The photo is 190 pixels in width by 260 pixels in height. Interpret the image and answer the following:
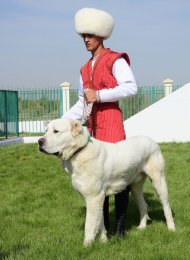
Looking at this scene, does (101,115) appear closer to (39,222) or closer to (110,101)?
(110,101)

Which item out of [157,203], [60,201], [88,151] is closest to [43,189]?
[60,201]

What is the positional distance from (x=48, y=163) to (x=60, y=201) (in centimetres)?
406

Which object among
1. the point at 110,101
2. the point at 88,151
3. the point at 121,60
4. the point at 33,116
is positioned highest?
the point at 121,60

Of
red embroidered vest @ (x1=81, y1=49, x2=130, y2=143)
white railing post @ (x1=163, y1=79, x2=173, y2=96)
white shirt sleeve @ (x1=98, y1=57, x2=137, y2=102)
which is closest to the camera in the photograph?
white shirt sleeve @ (x1=98, y1=57, x2=137, y2=102)

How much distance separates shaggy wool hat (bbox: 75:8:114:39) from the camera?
16.0ft

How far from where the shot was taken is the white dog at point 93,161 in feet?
14.6

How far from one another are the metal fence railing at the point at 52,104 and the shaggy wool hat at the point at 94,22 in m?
16.4

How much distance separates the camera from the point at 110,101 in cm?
493

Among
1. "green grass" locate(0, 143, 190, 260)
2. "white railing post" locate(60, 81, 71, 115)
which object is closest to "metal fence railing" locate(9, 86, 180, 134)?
"white railing post" locate(60, 81, 71, 115)

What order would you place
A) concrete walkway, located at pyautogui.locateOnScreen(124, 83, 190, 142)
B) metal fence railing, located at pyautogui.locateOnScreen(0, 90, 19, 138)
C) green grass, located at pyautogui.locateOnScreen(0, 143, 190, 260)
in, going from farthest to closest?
1. metal fence railing, located at pyautogui.locateOnScreen(0, 90, 19, 138)
2. concrete walkway, located at pyautogui.locateOnScreen(124, 83, 190, 142)
3. green grass, located at pyautogui.locateOnScreen(0, 143, 190, 260)

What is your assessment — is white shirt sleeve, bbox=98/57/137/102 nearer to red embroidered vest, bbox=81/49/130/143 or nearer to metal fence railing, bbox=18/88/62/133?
red embroidered vest, bbox=81/49/130/143

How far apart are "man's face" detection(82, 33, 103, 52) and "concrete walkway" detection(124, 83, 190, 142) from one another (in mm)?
12506

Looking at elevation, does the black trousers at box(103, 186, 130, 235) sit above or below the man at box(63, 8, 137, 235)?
below

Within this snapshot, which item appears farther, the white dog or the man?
the man
